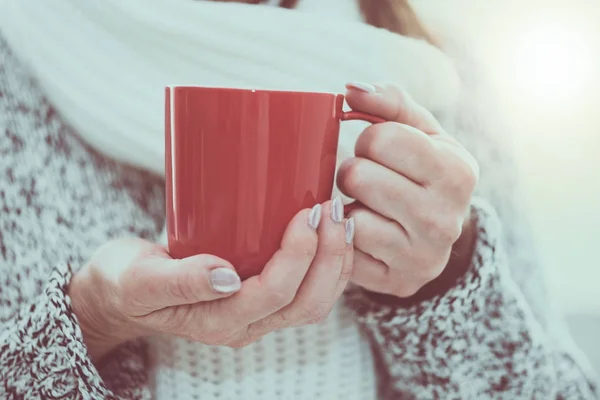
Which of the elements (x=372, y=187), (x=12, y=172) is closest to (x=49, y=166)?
(x=12, y=172)

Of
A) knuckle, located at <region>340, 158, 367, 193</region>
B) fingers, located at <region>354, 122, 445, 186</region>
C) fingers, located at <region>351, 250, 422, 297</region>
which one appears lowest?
fingers, located at <region>351, 250, 422, 297</region>

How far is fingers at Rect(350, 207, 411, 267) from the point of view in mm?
515

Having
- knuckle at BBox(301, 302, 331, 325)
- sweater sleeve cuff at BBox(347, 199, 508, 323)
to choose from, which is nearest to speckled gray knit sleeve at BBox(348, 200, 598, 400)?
sweater sleeve cuff at BBox(347, 199, 508, 323)

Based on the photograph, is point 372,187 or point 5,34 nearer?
point 372,187

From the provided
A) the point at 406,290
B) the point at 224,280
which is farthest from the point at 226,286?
the point at 406,290

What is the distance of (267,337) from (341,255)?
194 millimetres

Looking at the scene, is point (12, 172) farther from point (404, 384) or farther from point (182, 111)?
point (404, 384)

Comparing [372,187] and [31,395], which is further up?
[372,187]

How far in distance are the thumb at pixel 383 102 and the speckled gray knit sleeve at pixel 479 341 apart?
140 millimetres

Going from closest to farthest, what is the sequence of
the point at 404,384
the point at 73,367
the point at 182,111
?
the point at 182,111
the point at 73,367
the point at 404,384

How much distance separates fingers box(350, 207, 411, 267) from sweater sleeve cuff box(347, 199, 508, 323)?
0.08 metres

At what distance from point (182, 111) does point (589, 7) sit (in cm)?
45

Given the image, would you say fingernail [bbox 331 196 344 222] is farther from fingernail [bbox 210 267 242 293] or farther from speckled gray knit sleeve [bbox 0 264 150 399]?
speckled gray knit sleeve [bbox 0 264 150 399]

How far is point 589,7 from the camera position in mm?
599
